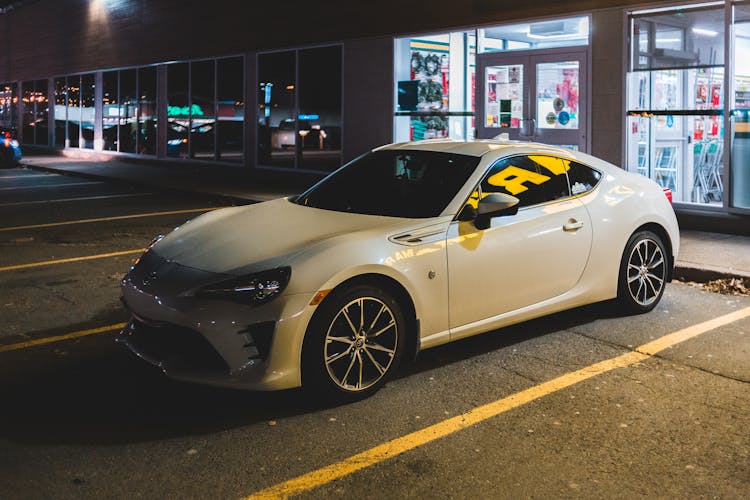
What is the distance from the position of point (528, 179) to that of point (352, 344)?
2.07 metres

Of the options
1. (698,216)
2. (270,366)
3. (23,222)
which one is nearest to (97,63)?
(23,222)

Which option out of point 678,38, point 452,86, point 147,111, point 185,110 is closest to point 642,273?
point 678,38

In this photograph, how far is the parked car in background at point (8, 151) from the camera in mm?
25141

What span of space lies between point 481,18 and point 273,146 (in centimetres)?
744

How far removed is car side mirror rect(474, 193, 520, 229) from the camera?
5.44m

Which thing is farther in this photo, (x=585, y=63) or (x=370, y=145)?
(x=370, y=145)

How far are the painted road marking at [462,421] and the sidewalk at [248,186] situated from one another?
2.29m

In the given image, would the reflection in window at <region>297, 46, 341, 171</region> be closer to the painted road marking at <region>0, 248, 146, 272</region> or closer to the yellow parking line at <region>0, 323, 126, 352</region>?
the painted road marking at <region>0, 248, 146, 272</region>

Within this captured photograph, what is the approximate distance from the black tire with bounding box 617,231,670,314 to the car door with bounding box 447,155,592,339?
2.01ft

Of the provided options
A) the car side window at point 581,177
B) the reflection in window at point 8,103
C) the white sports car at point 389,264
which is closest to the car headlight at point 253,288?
the white sports car at point 389,264

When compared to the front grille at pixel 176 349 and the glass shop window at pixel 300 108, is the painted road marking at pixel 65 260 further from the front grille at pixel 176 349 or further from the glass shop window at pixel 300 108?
the glass shop window at pixel 300 108

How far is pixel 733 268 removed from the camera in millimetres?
8578

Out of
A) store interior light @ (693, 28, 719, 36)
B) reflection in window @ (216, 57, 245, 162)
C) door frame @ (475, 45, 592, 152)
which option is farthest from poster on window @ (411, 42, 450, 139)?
reflection in window @ (216, 57, 245, 162)

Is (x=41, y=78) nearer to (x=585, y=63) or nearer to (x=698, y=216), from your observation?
(x=585, y=63)
